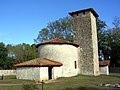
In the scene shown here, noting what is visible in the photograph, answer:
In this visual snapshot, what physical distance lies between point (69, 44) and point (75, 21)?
512 centimetres

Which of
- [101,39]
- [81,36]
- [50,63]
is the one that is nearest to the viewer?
[50,63]

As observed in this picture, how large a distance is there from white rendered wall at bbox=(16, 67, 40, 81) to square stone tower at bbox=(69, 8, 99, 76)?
29.4 feet

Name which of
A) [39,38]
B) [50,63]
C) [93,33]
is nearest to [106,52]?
[39,38]

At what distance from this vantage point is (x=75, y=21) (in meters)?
37.8

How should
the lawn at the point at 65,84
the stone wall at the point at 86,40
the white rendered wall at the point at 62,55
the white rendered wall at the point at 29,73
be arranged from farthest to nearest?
the stone wall at the point at 86,40 < the white rendered wall at the point at 62,55 < the white rendered wall at the point at 29,73 < the lawn at the point at 65,84

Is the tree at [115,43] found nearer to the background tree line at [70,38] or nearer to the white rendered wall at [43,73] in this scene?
the background tree line at [70,38]

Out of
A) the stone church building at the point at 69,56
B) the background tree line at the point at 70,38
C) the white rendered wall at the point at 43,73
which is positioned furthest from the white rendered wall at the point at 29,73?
the background tree line at the point at 70,38

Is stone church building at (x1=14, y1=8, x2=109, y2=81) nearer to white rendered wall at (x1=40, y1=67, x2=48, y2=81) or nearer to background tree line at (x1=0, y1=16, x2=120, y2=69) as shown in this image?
white rendered wall at (x1=40, y1=67, x2=48, y2=81)

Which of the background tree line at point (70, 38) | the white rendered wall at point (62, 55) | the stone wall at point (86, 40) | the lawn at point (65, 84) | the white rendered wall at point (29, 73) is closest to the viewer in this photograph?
the lawn at point (65, 84)

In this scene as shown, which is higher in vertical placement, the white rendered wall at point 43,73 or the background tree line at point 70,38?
the background tree line at point 70,38

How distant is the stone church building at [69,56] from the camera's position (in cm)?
3010

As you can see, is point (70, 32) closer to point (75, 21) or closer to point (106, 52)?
point (106, 52)

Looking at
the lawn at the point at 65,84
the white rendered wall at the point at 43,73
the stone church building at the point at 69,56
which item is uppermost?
the stone church building at the point at 69,56

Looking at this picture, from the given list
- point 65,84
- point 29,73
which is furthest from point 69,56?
point 65,84
